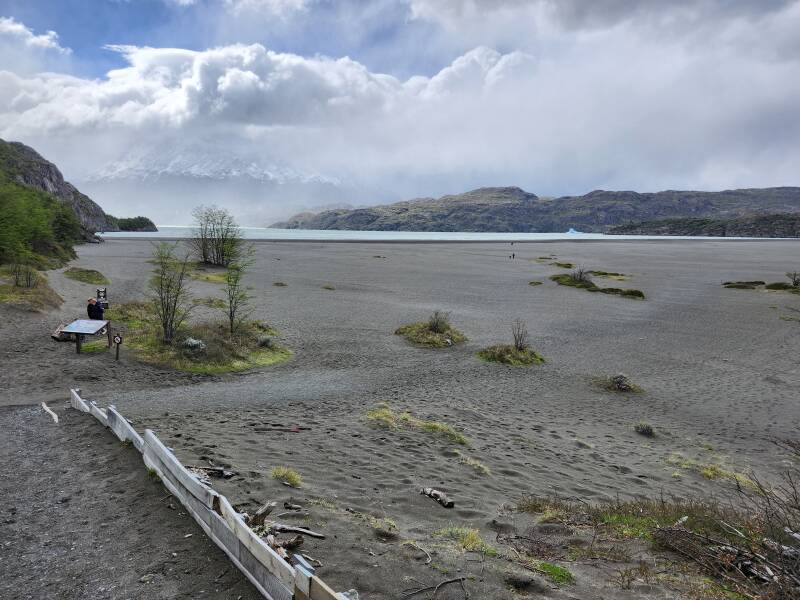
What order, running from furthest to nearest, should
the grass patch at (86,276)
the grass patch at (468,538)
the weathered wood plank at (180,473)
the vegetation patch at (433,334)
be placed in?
the grass patch at (86,276) → the vegetation patch at (433,334) → the grass patch at (468,538) → the weathered wood plank at (180,473)

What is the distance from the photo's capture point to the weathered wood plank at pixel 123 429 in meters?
9.54

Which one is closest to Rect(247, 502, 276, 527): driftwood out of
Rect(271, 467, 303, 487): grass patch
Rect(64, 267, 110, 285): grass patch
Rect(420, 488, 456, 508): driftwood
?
Rect(271, 467, 303, 487): grass patch

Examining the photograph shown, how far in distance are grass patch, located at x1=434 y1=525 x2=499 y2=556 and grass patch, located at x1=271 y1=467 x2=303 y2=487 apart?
291cm

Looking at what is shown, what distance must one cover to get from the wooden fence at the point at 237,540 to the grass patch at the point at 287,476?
198 centimetres

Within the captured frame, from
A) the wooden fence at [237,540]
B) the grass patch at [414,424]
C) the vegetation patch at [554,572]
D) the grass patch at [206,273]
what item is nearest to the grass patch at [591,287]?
the grass patch at [206,273]

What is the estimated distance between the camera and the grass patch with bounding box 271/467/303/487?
8941mm

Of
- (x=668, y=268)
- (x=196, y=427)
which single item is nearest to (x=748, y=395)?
(x=196, y=427)

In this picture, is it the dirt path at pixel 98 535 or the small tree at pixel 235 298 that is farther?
the small tree at pixel 235 298

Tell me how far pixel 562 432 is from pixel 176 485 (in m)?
11.7

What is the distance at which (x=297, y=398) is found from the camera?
668 inches

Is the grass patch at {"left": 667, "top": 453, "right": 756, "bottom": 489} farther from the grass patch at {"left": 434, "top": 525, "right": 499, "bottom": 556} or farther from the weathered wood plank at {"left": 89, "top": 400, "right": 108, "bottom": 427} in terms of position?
the weathered wood plank at {"left": 89, "top": 400, "right": 108, "bottom": 427}

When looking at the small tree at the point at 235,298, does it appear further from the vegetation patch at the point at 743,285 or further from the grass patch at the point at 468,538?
the vegetation patch at the point at 743,285

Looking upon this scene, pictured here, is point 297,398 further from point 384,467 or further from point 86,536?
point 86,536

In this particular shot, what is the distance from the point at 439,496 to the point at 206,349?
601 inches
